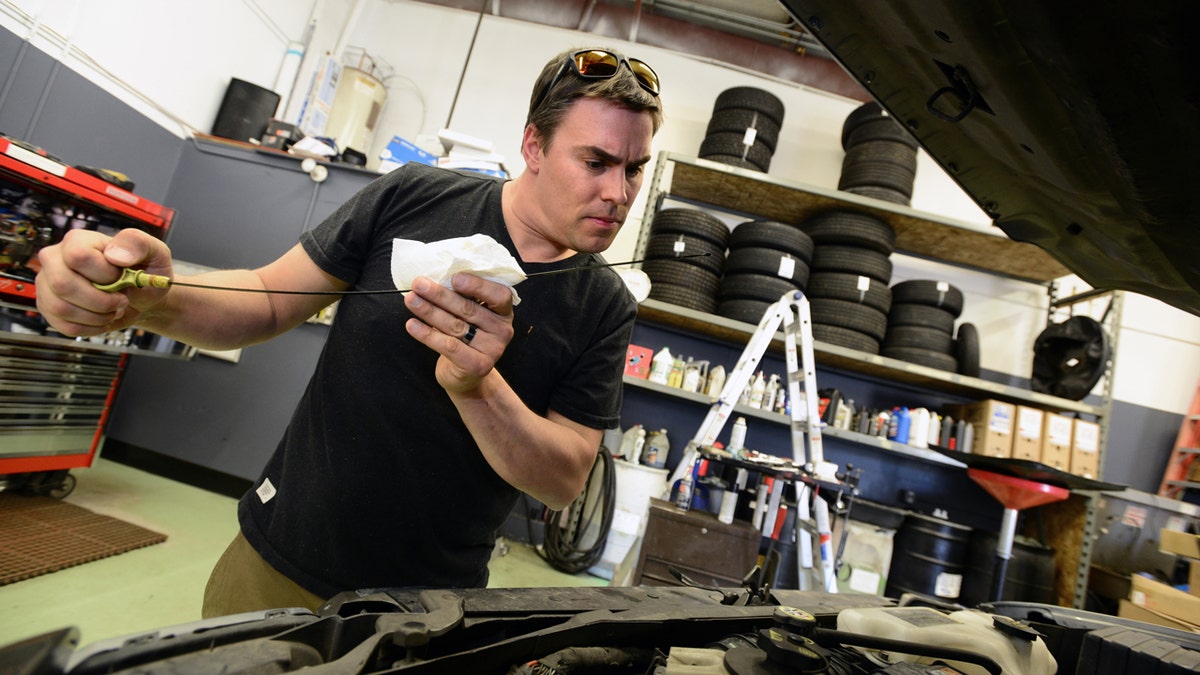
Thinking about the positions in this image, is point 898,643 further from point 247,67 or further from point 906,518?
point 247,67

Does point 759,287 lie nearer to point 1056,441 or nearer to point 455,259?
point 1056,441

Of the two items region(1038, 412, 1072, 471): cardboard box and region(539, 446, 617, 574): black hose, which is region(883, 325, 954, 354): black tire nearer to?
region(1038, 412, 1072, 471): cardboard box

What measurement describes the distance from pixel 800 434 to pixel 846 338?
728mm

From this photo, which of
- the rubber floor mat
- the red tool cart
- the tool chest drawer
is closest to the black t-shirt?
the tool chest drawer

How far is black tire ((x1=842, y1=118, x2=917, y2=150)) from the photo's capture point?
3.50m

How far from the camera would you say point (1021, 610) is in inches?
39.0

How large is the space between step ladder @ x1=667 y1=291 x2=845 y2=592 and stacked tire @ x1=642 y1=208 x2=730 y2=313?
17.7 inches

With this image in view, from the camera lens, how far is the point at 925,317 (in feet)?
11.0

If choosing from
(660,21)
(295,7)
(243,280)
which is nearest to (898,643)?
(243,280)

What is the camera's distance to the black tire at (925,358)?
3242 millimetres

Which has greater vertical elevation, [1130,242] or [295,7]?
[295,7]

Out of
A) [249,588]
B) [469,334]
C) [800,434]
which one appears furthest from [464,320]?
[800,434]

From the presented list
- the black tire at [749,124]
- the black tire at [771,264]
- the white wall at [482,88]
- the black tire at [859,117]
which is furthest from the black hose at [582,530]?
the black tire at [859,117]

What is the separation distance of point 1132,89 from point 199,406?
13.8ft
